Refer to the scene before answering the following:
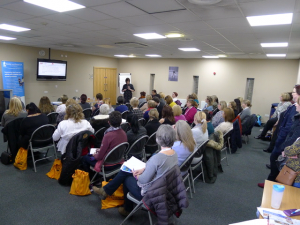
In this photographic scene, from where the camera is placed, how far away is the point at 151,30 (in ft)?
14.1

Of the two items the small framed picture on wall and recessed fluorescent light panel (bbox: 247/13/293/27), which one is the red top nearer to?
recessed fluorescent light panel (bbox: 247/13/293/27)

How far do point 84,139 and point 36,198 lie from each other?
105 centimetres

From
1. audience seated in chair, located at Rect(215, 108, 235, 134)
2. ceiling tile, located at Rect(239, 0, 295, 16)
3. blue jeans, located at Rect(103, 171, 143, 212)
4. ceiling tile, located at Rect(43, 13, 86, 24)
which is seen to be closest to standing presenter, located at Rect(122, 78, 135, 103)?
ceiling tile, located at Rect(43, 13, 86, 24)

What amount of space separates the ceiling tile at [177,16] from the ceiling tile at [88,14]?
90 cm

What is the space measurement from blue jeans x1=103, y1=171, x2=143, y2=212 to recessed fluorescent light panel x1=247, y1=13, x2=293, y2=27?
2.91 metres

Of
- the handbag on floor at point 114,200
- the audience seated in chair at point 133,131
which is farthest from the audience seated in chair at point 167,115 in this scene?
the handbag on floor at point 114,200

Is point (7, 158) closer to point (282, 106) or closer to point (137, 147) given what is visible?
point (137, 147)

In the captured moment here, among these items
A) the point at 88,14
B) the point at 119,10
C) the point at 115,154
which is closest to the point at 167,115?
the point at 115,154

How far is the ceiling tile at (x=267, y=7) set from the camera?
2.43 meters

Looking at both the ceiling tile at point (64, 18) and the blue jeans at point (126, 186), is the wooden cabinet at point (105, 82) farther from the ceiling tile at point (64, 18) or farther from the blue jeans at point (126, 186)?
the blue jeans at point (126, 186)

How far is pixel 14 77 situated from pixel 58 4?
6.23m

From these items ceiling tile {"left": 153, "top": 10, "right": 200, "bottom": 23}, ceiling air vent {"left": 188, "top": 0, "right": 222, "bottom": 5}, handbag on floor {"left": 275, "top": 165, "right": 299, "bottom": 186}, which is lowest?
handbag on floor {"left": 275, "top": 165, "right": 299, "bottom": 186}

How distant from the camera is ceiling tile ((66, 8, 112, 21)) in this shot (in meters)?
3.15

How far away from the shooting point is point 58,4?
2.96 m
